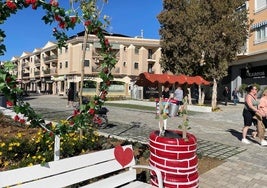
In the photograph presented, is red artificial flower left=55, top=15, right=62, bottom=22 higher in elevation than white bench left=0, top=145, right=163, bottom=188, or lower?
higher

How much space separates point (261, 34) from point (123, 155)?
28160 mm

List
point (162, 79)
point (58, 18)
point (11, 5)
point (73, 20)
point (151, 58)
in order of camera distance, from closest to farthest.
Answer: point (11, 5), point (58, 18), point (73, 20), point (162, 79), point (151, 58)

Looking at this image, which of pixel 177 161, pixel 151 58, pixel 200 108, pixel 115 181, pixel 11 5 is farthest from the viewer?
pixel 151 58

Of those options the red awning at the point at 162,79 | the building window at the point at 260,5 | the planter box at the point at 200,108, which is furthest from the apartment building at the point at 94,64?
the red awning at the point at 162,79

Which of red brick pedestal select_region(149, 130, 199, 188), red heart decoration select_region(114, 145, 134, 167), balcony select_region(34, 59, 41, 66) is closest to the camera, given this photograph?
red heart decoration select_region(114, 145, 134, 167)

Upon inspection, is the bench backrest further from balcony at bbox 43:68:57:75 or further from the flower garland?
balcony at bbox 43:68:57:75

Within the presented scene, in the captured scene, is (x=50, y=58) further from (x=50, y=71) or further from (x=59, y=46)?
(x=59, y=46)

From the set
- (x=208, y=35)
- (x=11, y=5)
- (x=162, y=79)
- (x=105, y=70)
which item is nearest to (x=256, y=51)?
(x=208, y=35)

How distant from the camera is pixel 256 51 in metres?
29.2

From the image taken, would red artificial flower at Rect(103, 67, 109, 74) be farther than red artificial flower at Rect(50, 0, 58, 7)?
Yes

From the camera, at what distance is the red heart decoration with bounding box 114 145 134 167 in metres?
4.43

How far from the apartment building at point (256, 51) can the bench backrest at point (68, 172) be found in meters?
26.5

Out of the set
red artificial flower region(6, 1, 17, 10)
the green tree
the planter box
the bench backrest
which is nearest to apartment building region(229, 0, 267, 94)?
the green tree

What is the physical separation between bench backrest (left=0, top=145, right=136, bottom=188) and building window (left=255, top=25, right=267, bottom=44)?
27261 millimetres
